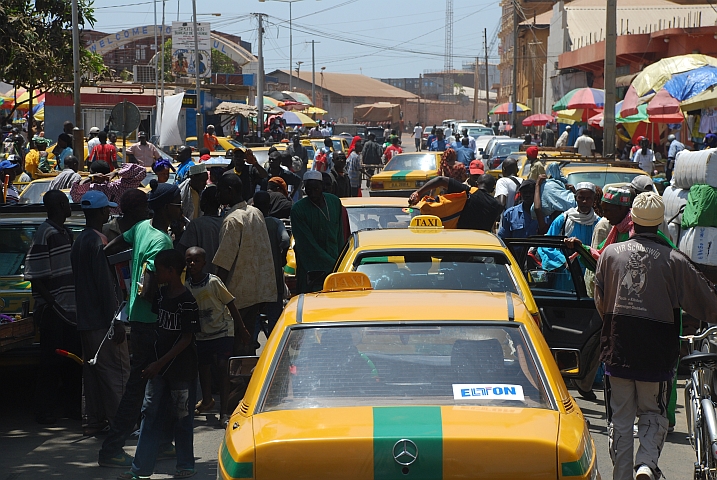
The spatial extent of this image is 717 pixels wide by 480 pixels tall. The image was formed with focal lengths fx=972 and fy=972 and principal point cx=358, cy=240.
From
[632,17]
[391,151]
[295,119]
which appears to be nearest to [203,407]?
[391,151]

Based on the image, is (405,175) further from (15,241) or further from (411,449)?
(411,449)

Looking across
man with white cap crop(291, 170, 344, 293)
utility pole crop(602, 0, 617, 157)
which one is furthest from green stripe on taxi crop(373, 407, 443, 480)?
utility pole crop(602, 0, 617, 157)

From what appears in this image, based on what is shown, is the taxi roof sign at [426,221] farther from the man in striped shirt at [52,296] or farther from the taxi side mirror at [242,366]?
the taxi side mirror at [242,366]

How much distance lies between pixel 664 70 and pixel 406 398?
50.8 ft

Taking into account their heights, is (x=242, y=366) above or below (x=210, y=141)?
below

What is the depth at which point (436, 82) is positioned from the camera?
16488 centimetres

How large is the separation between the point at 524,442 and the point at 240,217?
4.61 m

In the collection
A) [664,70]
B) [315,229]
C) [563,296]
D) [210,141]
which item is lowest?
[563,296]

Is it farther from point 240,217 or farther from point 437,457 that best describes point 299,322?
point 240,217

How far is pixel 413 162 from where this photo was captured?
2412 centimetres

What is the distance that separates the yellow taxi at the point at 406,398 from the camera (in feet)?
11.2

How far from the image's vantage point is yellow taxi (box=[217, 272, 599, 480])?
135 inches

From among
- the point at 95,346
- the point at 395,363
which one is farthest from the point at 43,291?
the point at 395,363

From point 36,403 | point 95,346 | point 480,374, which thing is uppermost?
point 480,374
